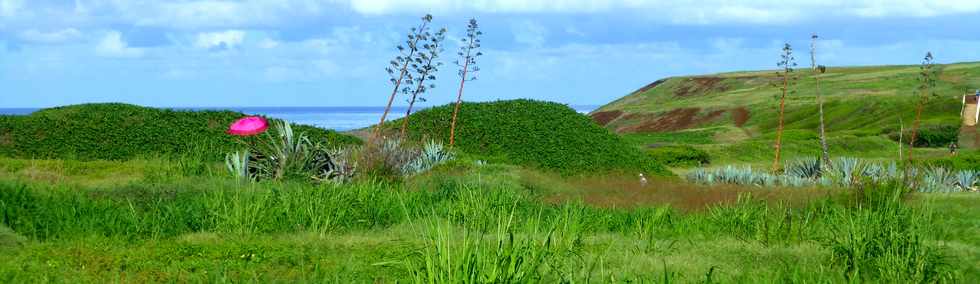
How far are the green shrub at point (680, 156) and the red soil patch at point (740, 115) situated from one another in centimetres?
4537

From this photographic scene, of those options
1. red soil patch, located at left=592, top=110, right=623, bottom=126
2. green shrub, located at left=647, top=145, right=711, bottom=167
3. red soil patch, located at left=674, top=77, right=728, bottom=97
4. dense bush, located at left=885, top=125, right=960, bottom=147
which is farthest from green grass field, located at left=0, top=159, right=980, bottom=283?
red soil patch, located at left=674, top=77, right=728, bottom=97

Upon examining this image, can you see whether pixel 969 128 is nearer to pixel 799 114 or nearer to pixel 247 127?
pixel 799 114

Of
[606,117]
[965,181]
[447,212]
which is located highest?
[447,212]

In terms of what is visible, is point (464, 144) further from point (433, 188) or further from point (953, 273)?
point (953, 273)

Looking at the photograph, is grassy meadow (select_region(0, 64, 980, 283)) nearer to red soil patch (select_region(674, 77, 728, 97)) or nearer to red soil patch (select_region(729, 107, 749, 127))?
Result: red soil patch (select_region(729, 107, 749, 127))

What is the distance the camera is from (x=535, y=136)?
24812 mm

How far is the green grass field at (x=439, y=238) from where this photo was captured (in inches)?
299

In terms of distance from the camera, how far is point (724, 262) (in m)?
Answer: 9.19

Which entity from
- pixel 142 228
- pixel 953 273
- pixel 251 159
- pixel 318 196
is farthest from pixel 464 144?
pixel 953 273

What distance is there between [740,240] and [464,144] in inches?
609

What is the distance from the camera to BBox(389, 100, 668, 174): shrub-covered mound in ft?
77.7

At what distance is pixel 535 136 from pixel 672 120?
6044 centimetres

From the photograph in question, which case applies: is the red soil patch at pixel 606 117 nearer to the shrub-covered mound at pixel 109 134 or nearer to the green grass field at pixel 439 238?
the shrub-covered mound at pixel 109 134

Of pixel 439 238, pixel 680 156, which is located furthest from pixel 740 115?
pixel 439 238
